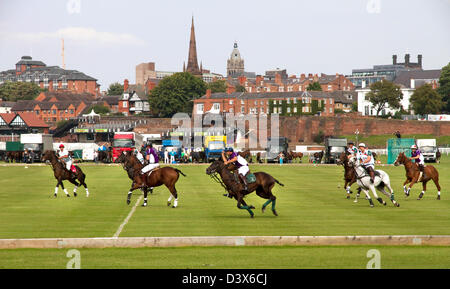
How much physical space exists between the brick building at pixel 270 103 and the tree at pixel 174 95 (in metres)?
3.66

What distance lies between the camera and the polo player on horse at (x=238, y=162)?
23.0m

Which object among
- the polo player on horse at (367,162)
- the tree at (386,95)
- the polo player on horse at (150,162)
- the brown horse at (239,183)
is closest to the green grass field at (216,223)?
the brown horse at (239,183)

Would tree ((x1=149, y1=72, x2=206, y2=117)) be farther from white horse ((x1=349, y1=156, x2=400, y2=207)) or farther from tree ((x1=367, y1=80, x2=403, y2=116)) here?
white horse ((x1=349, y1=156, x2=400, y2=207))

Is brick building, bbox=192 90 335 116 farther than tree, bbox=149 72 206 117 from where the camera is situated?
No

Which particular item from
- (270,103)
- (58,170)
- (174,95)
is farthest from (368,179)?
(174,95)

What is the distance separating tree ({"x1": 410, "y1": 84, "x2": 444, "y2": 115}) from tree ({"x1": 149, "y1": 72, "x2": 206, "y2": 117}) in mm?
55503

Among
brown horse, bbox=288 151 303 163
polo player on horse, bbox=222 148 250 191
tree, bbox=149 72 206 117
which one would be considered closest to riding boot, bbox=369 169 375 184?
polo player on horse, bbox=222 148 250 191

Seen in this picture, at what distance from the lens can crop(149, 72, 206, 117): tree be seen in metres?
181

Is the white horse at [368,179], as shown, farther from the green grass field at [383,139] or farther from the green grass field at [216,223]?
the green grass field at [383,139]

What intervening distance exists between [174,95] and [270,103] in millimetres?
24346

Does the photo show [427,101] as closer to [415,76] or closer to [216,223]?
[415,76]

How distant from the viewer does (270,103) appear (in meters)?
173

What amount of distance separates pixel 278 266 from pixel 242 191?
8099 mm
